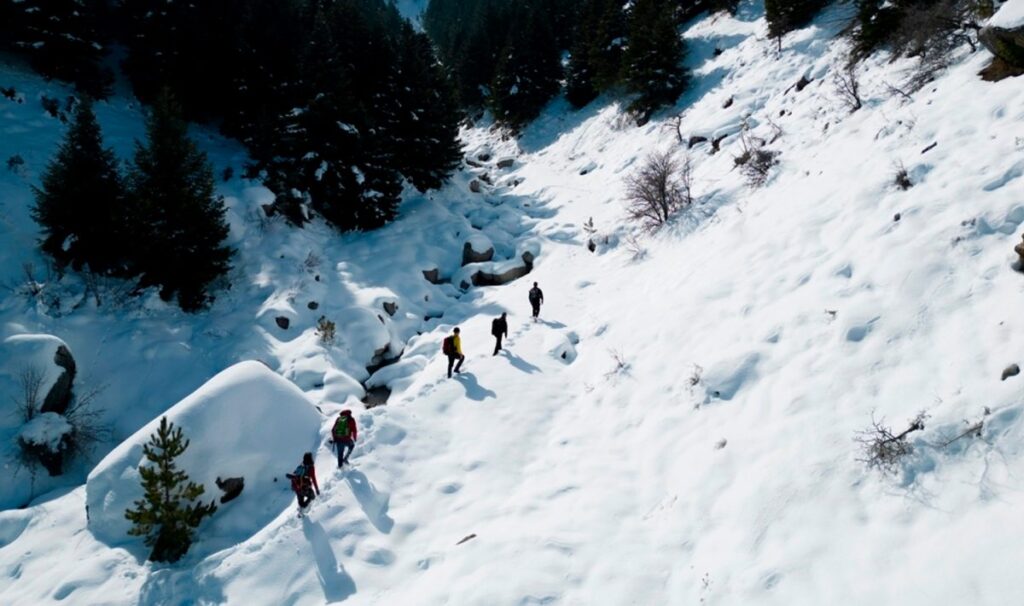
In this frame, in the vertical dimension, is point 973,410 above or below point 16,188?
below

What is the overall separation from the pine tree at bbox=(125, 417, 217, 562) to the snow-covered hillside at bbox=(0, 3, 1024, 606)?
1.60 feet

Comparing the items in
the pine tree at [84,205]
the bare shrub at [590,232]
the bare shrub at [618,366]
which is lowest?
the bare shrub at [590,232]

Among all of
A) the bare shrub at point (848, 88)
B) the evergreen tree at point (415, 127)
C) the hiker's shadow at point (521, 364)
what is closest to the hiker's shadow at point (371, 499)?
the hiker's shadow at point (521, 364)

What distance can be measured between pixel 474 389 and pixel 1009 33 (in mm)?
14014

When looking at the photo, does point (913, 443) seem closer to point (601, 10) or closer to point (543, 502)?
point (543, 502)

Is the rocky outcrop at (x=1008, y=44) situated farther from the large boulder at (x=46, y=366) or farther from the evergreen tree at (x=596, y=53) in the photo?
the evergreen tree at (x=596, y=53)

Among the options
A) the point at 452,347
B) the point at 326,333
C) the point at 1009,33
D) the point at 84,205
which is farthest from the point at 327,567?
the point at 1009,33

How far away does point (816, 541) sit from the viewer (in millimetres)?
6215

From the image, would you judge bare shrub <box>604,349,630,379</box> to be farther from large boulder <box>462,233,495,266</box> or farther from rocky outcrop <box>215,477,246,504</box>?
large boulder <box>462,233,495,266</box>

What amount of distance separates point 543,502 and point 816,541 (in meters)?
4.31

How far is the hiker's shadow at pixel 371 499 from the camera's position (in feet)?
31.4

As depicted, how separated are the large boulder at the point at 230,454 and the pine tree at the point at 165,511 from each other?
1.76 ft

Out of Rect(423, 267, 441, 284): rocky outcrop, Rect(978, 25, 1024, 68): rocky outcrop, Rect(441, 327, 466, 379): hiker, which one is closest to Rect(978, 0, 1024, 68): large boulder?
Rect(978, 25, 1024, 68): rocky outcrop

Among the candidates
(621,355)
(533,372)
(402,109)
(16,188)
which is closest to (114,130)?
(16,188)
